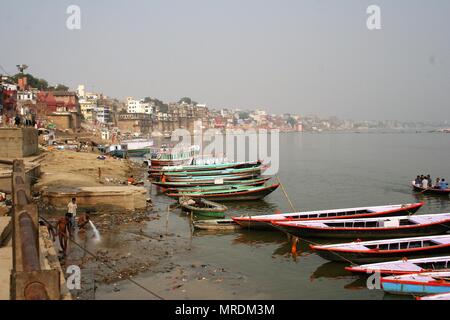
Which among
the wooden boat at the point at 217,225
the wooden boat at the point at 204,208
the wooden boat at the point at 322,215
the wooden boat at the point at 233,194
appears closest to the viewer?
the wooden boat at the point at 322,215

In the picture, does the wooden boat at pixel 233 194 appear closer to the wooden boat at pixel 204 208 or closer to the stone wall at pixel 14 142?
the wooden boat at pixel 204 208

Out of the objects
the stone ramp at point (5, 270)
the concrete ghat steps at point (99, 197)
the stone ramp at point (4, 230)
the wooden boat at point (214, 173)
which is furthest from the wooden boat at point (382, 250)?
the wooden boat at point (214, 173)

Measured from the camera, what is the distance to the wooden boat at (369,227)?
63.6 ft

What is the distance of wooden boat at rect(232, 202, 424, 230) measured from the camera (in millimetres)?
21312

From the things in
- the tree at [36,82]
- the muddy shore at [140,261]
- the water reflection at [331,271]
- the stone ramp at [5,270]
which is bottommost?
the water reflection at [331,271]

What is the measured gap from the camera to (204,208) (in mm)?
24828

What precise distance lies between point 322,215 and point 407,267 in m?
8.60

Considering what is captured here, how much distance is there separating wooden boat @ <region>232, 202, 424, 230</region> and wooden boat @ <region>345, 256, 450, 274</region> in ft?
22.5

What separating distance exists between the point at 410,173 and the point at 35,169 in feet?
146

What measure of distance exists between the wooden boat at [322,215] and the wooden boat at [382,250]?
15.3 feet

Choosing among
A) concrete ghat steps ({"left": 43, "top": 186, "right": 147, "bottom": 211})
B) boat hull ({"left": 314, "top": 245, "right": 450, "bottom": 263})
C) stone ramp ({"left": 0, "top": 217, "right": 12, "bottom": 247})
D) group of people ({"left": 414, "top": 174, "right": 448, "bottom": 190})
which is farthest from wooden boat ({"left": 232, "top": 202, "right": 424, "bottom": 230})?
group of people ({"left": 414, "top": 174, "right": 448, "bottom": 190})

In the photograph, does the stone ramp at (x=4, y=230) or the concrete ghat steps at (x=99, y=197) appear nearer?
the stone ramp at (x=4, y=230)

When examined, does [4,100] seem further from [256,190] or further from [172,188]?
[256,190]

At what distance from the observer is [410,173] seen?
55219 mm
